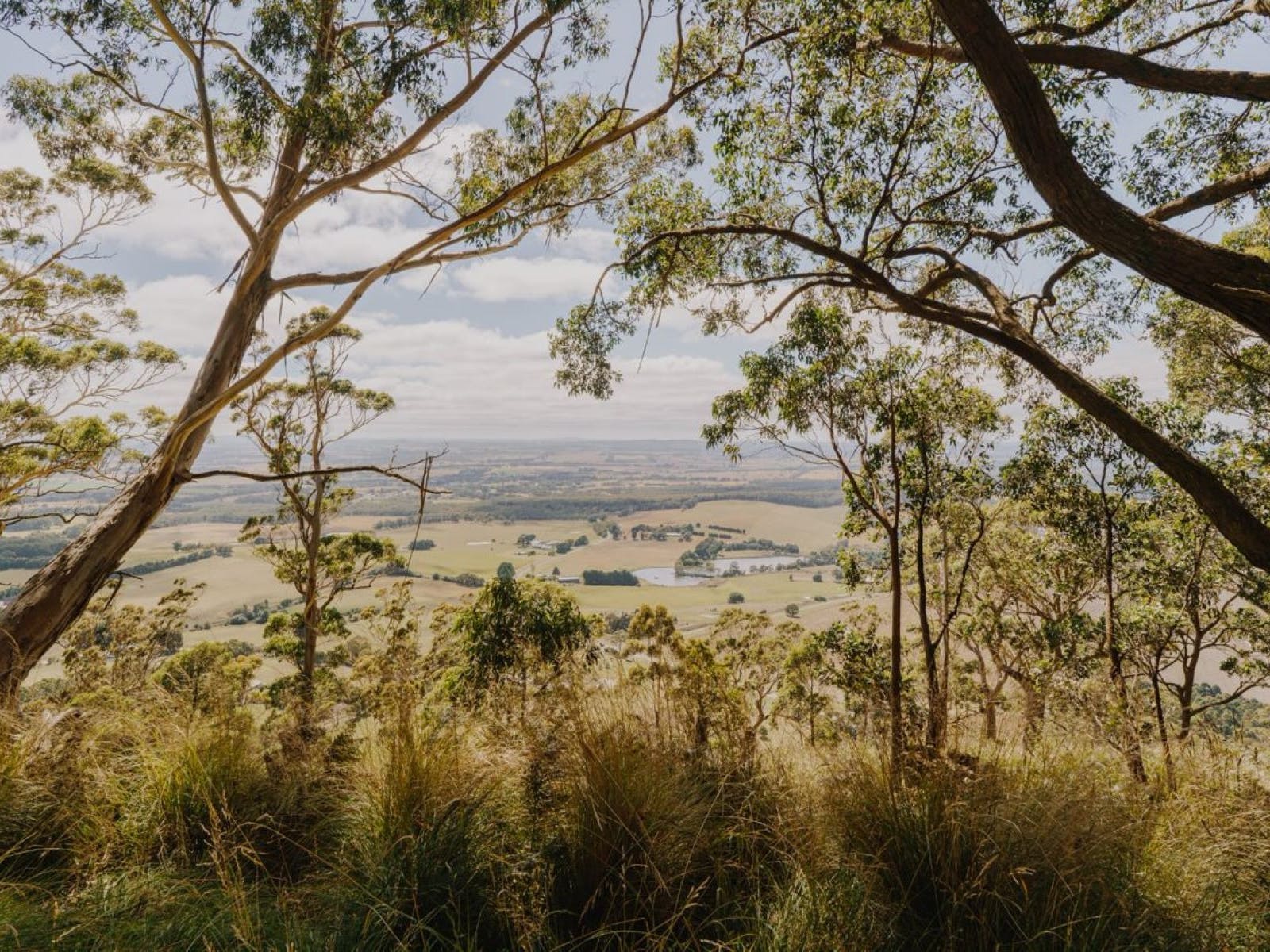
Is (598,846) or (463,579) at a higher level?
(598,846)

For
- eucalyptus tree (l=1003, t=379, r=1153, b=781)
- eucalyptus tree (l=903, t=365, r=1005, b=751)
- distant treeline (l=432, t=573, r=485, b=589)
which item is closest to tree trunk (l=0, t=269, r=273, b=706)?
eucalyptus tree (l=903, t=365, r=1005, b=751)

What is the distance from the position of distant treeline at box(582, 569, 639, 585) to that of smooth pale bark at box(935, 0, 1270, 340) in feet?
139

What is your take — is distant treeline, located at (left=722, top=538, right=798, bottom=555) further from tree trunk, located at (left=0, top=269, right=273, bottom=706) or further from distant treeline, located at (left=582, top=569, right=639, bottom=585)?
tree trunk, located at (left=0, top=269, right=273, bottom=706)

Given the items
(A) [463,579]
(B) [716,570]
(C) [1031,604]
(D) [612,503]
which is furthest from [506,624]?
(D) [612,503]

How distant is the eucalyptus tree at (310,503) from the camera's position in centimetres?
994

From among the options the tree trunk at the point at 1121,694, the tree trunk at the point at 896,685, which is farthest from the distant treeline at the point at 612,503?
the tree trunk at the point at 896,685

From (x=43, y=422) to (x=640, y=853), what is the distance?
42.3 ft

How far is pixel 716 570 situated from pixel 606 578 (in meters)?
16.0

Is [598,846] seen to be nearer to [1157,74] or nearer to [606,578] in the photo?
[1157,74]

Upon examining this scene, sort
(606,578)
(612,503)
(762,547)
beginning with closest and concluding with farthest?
(606,578) < (762,547) < (612,503)

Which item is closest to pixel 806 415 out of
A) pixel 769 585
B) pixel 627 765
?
pixel 627 765

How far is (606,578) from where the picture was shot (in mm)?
45562

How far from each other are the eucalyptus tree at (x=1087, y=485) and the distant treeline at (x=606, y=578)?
38030 millimetres

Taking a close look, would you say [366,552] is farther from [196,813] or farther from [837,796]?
[837,796]
